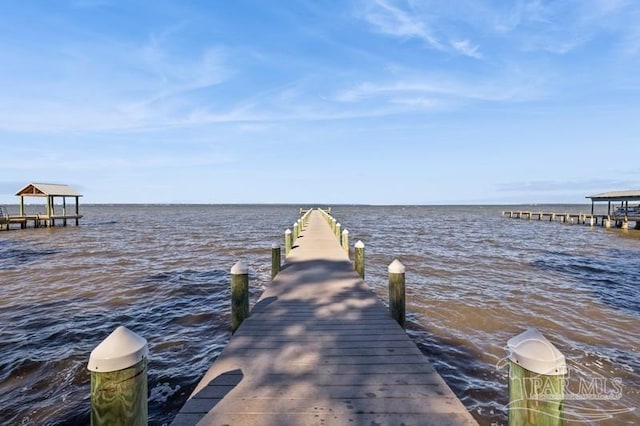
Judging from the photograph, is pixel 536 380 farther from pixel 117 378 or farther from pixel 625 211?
pixel 625 211

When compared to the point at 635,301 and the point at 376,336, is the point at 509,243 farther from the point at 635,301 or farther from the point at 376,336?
the point at 376,336

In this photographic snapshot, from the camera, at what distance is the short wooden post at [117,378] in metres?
2.50

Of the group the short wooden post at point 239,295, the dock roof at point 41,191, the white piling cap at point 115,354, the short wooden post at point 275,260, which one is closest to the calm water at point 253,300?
the short wooden post at point 239,295

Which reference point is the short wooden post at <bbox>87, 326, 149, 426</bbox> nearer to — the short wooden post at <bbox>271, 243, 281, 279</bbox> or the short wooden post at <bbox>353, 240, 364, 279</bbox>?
the short wooden post at <bbox>271, 243, 281, 279</bbox>

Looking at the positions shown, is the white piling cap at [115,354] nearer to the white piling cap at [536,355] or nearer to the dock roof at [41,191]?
the white piling cap at [536,355]

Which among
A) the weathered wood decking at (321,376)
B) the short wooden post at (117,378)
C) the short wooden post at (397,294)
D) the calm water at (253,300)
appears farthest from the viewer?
the short wooden post at (397,294)

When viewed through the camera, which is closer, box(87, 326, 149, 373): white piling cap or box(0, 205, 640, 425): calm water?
box(87, 326, 149, 373): white piling cap

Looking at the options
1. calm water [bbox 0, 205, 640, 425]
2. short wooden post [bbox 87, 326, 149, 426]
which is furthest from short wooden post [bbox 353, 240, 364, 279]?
short wooden post [bbox 87, 326, 149, 426]

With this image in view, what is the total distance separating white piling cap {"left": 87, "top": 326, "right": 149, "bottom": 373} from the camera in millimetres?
2484

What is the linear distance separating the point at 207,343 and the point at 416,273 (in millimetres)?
9567

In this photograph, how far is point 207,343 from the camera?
25.6ft

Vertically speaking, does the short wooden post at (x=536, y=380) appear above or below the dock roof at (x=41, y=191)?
below

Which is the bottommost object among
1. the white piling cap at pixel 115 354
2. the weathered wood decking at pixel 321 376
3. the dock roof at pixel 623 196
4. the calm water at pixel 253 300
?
the calm water at pixel 253 300

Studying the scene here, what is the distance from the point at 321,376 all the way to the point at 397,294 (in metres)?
2.57
